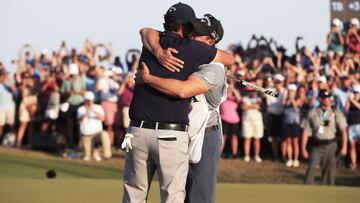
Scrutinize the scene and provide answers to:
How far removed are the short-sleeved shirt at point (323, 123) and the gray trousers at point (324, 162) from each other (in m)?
0.18

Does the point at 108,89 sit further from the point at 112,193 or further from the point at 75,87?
the point at 112,193

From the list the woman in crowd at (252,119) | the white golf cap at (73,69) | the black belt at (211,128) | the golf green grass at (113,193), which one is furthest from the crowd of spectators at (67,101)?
the black belt at (211,128)

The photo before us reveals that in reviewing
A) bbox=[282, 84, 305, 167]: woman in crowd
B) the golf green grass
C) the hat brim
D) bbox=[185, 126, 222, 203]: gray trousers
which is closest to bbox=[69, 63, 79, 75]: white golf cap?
bbox=[282, 84, 305, 167]: woman in crowd

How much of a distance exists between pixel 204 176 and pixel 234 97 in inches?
469

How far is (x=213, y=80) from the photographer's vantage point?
7039 millimetres

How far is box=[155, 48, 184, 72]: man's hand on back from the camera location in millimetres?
6844

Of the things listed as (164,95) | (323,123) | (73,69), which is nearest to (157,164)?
(164,95)

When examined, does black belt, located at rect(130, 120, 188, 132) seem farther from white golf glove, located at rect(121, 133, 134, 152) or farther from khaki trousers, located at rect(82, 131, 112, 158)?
khaki trousers, located at rect(82, 131, 112, 158)

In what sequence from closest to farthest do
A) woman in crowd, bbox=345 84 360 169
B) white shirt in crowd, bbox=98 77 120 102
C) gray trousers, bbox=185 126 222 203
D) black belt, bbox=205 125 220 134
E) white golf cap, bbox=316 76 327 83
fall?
gray trousers, bbox=185 126 222 203
black belt, bbox=205 125 220 134
white golf cap, bbox=316 76 327 83
woman in crowd, bbox=345 84 360 169
white shirt in crowd, bbox=98 77 120 102

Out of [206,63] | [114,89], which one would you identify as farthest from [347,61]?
[206,63]

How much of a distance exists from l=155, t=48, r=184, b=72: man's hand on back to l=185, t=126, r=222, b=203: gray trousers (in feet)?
3.28

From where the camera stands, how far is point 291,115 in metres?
19.1

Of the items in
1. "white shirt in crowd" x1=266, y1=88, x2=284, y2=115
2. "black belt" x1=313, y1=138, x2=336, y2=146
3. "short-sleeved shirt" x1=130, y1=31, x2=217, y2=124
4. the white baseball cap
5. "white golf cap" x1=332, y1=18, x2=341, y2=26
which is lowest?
"black belt" x1=313, y1=138, x2=336, y2=146

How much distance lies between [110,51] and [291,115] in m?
5.23
